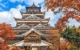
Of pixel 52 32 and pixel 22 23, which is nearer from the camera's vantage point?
pixel 52 32

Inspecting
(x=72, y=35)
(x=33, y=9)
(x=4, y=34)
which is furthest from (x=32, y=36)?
(x=72, y=35)

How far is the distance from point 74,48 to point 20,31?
29935 millimetres

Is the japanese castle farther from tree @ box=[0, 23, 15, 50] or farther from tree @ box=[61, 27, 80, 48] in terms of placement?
tree @ box=[61, 27, 80, 48]

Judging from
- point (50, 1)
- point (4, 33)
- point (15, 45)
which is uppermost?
point (50, 1)

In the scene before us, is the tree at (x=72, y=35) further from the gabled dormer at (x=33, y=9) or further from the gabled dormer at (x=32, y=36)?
the gabled dormer at (x=33, y=9)

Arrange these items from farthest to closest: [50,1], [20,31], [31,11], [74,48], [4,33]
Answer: [31,11] → [20,31] → [4,33] → [74,48] → [50,1]

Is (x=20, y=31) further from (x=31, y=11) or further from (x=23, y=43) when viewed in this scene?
(x=31, y=11)

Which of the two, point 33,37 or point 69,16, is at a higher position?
point 69,16

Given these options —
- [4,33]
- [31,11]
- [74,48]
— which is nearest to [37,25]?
[31,11]

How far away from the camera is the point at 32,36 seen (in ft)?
151

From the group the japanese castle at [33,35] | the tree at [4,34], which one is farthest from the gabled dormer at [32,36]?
the tree at [4,34]

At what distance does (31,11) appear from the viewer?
57031 mm

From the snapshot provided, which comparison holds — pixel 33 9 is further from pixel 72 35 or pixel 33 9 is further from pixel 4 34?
pixel 72 35

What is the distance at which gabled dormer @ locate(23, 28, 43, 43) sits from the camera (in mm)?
45625
